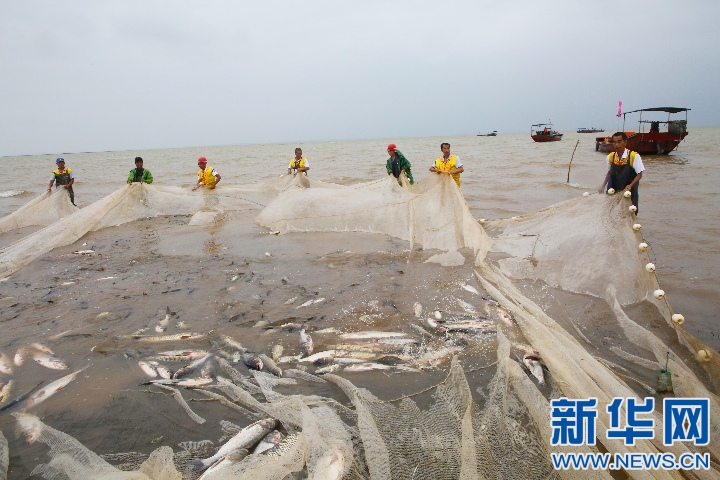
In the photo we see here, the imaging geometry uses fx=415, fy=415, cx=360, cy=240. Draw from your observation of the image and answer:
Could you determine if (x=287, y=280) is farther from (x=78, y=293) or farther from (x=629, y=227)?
(x=629, y=227)

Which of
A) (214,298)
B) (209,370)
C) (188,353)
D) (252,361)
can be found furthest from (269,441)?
(214,298)

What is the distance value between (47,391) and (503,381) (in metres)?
3.63

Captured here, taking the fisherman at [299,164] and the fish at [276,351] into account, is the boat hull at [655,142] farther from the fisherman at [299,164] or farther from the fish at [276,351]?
the fish at [276,351]

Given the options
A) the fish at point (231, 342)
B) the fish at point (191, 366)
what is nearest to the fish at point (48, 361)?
the fish at point (191, 366)

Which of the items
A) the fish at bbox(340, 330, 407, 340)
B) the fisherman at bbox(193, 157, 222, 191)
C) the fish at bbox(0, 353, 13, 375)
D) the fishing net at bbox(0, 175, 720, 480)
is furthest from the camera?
the fisherman at bbox(193, 157, 222, 191)

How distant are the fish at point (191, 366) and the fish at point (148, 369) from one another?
20 centimetres

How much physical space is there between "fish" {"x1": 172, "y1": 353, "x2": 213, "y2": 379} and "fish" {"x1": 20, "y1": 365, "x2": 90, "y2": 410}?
0.88m

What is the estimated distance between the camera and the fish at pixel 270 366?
12.0 ft

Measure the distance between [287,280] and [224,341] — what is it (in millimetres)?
1879

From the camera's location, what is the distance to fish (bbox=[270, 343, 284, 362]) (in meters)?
3.94

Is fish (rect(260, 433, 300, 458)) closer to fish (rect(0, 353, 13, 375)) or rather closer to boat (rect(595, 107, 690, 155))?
fish (rect(0, 353, 13, 375))

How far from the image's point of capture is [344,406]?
303 cm

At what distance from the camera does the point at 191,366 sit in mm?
3760

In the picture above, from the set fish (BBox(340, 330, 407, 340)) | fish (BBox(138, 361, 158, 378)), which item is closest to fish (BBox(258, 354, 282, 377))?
fish (BBox(340, 330, 407, 340))
